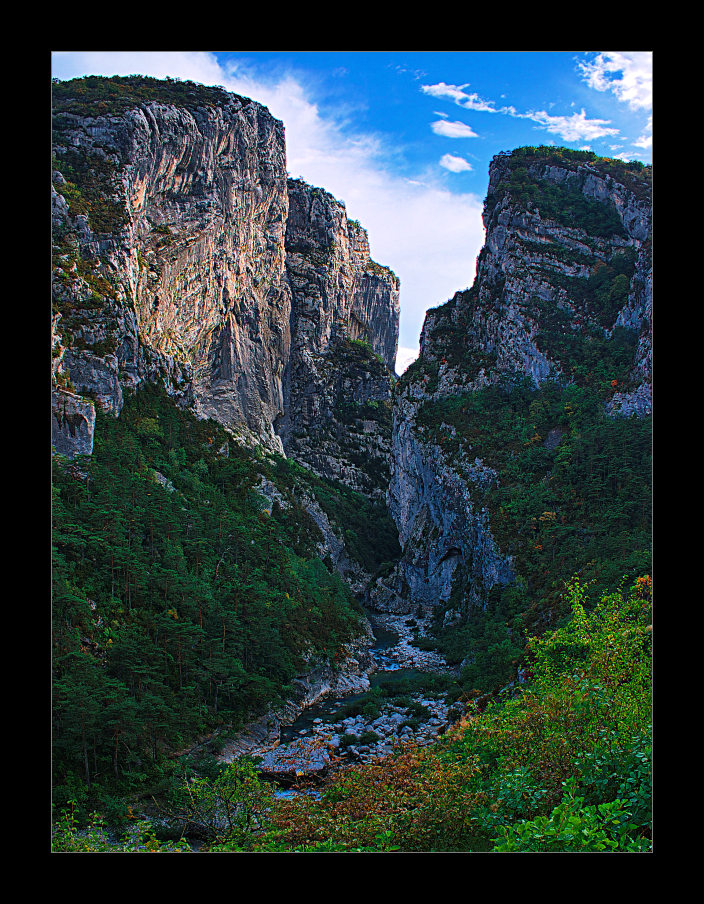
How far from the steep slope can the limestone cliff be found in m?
19.9

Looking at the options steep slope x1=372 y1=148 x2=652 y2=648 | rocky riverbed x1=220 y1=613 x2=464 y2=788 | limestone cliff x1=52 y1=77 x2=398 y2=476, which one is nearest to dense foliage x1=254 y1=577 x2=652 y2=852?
rocky riverbed x1=220 y1=613 x2=464 y2=788

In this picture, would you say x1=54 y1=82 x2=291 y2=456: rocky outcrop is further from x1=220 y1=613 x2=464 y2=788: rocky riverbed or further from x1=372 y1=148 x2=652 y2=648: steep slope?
x1=220 y1=613 x2=464 y2=788: rocky riverbed

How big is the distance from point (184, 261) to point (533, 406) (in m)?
33.9

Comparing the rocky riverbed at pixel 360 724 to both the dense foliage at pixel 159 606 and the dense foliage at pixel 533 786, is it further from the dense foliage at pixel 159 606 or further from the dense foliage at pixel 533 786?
the dense foliage at pixel 533 786

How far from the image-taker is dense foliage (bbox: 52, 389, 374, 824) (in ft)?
58.2

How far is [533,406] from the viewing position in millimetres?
43281

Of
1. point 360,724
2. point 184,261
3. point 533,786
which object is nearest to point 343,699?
point 360,724

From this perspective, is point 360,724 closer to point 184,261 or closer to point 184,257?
point 184,261

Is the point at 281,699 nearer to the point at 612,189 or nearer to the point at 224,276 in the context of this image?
the point at 224,276

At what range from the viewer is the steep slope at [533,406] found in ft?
101

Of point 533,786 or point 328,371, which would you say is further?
point 328,371
